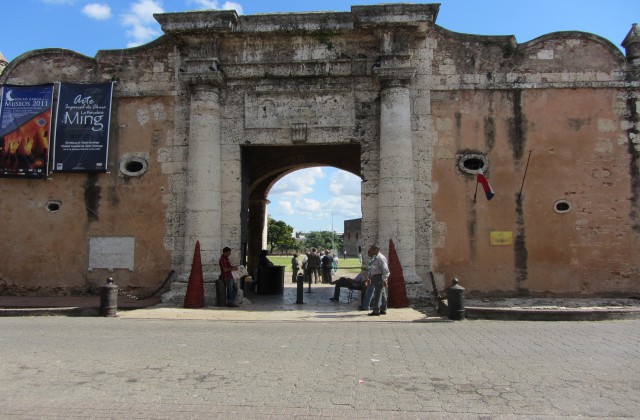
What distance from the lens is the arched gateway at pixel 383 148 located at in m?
11.2

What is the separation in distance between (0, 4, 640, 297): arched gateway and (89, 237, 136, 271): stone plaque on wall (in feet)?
0.11

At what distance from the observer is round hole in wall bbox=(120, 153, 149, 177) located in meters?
12.0

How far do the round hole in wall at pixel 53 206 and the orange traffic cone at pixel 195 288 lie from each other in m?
3.94

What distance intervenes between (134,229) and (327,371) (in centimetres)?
799

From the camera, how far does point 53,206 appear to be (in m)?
12.2

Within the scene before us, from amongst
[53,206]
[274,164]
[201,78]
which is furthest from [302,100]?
[53,206]

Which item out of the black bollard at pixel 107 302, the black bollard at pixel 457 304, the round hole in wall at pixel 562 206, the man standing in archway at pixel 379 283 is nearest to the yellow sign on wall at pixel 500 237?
the round hole in wall at pixel 562 206

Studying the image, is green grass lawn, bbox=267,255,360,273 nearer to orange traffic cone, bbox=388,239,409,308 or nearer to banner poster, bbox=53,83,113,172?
orange traffic cone, bbox=388,239,409,308

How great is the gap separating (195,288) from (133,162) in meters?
3.61

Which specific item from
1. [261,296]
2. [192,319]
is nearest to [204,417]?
[192,319]

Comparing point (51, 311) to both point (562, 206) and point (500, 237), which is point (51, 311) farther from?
point (562, 206)

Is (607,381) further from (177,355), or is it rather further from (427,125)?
(427,125)

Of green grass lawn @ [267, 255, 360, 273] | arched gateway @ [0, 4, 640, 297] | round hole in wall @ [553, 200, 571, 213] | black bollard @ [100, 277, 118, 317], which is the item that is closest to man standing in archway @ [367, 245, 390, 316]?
arched gateway @ [0, 4, 640, 297]

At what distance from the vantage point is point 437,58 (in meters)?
11.7
